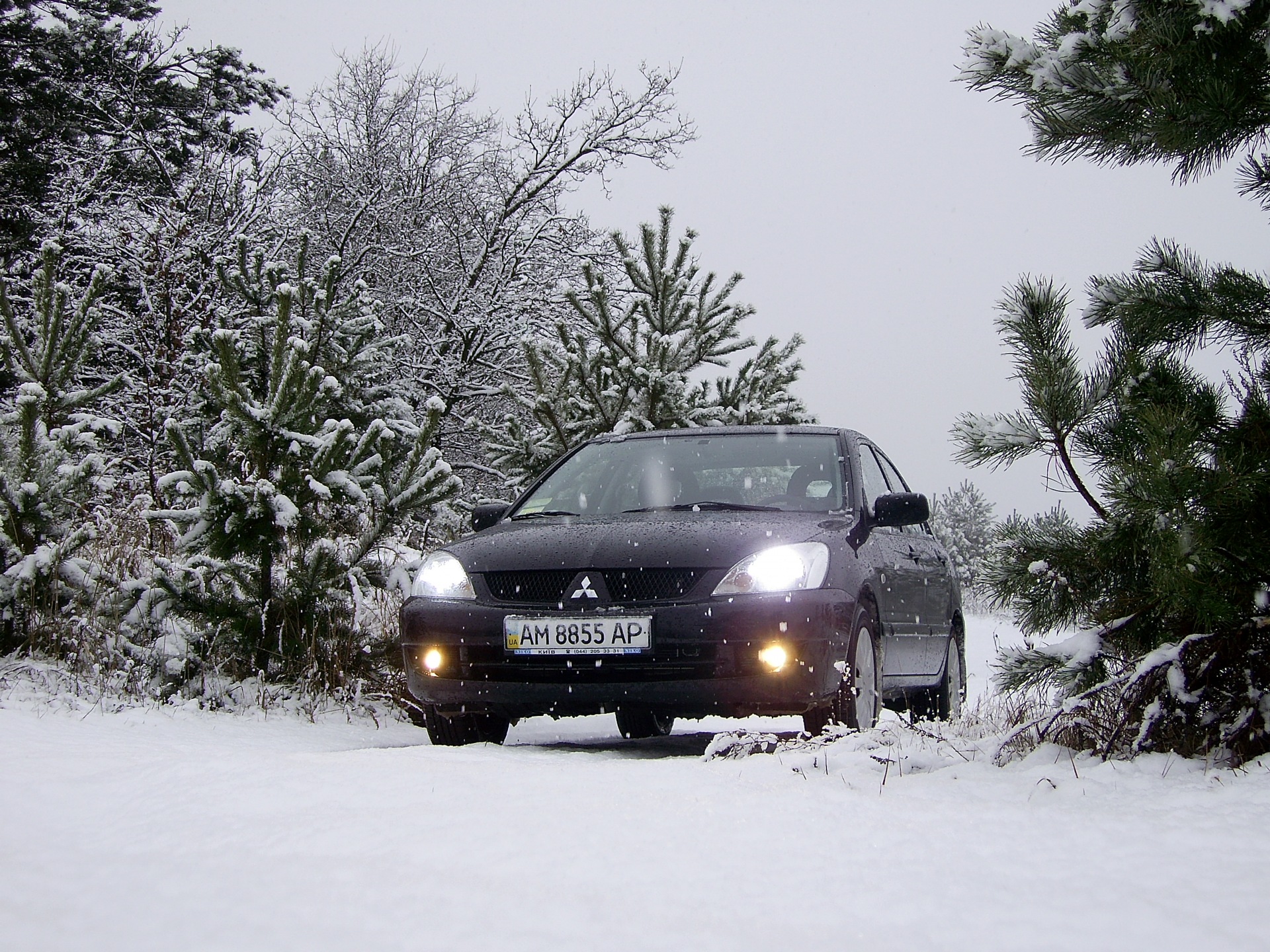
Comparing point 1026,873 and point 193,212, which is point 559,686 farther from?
point 193,212

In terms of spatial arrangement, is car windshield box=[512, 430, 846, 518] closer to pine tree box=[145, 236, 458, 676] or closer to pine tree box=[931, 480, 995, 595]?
pine tree box=[145, 236, 458, 676]

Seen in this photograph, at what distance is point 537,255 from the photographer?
17.9m

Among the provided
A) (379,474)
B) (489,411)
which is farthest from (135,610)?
(489,411)

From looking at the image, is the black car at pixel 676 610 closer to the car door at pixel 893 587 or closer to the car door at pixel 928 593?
the car door at pixel 893 587

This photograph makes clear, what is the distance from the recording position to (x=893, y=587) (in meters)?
6.05

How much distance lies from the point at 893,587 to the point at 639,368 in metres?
6.40

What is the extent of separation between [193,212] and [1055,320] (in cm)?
1520

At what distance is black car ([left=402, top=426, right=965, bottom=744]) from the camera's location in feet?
15.8

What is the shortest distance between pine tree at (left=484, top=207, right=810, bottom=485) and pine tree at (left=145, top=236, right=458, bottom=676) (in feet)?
15.8

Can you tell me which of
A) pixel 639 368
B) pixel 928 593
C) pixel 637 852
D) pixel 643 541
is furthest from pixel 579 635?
pixel 639 368

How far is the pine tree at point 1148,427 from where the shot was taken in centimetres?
361

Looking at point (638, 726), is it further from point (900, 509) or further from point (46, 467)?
point (46, 467)

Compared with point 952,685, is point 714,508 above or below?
above

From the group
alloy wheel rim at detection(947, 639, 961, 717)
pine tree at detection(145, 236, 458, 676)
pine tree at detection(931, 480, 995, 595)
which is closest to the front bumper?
pine tree at detection(145, 236, 458, 676)
